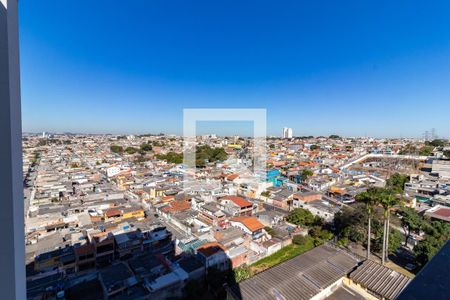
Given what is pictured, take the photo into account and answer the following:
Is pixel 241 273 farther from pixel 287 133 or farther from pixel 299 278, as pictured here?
pixel 287 133

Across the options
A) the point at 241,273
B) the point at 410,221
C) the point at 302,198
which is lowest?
the point at 241,273

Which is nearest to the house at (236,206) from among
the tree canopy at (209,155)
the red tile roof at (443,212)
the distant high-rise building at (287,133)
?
the red tile roof at (443,212)

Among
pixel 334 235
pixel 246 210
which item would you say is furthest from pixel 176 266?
pixel 334 235

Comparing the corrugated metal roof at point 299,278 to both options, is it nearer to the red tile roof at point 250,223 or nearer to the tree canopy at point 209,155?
the red tile roof at point 250,223

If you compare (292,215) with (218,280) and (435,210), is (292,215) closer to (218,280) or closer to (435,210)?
(218,280)

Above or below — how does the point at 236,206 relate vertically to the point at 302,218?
above

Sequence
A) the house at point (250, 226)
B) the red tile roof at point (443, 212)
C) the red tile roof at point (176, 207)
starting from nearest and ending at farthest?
the house at point (250, 226), the red tile roof at point (443, 212), the red tile roof at point (176, 207)

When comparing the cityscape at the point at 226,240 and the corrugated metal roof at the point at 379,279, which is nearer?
the corrugated metal roof at the point at 379,279

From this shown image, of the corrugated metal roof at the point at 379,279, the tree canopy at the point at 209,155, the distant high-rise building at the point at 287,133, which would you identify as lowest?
the corrugated metal roof at the point at 379,279

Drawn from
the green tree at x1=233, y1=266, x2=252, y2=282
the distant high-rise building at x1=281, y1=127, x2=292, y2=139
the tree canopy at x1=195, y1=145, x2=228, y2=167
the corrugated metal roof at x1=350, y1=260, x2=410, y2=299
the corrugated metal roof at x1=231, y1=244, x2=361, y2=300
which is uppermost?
the distant high-rise building at x1=281, y1=127, x2=292, y2=139

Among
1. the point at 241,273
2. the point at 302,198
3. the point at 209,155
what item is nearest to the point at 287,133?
the point at 209,155

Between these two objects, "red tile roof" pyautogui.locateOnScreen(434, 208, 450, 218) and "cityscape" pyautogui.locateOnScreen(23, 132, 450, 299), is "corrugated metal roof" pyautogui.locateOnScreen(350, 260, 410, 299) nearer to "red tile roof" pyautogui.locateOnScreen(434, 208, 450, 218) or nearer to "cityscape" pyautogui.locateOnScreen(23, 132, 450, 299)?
"cityscape" pyautogui.locateOnScreen(23, 132, 450, 299)

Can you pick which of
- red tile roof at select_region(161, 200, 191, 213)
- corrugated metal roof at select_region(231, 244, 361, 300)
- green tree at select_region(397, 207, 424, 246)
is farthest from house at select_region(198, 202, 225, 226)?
green tree at select_region(397, 207, 424, 246)
